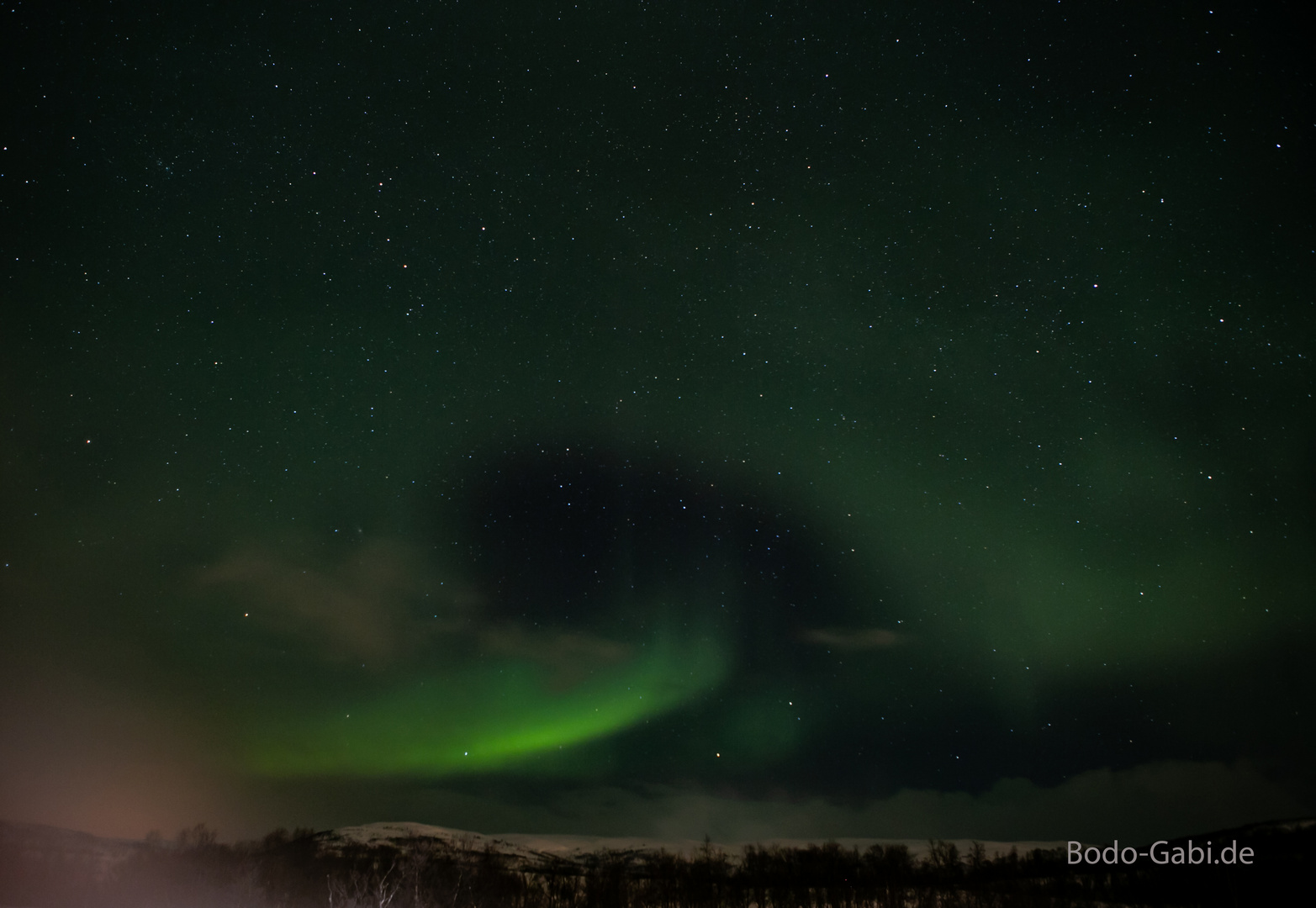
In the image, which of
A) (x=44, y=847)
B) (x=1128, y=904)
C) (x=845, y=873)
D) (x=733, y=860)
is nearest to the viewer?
(x=44, y=847)

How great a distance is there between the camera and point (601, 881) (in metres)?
84.9

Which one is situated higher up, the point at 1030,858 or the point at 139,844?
the point at 139,844

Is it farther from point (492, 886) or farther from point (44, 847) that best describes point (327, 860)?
point (44, 847)

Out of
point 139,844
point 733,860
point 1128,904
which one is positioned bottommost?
point 733,860

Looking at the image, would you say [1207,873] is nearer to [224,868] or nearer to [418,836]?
[224,868]

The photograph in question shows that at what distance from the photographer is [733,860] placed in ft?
367

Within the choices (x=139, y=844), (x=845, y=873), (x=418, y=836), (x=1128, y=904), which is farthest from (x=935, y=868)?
(x=418, y=836)

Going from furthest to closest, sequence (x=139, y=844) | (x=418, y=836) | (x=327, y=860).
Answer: (x=418, y=836)
(x=327, y=860)
(x=139, y=844)

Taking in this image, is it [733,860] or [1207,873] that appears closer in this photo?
[1207,873]

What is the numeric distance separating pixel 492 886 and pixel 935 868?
143ft

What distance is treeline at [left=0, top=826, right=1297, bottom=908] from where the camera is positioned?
4712 cm

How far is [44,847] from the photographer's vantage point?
48.4 m

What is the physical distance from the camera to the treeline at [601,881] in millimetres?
47125

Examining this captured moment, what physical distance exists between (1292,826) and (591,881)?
77.0m
